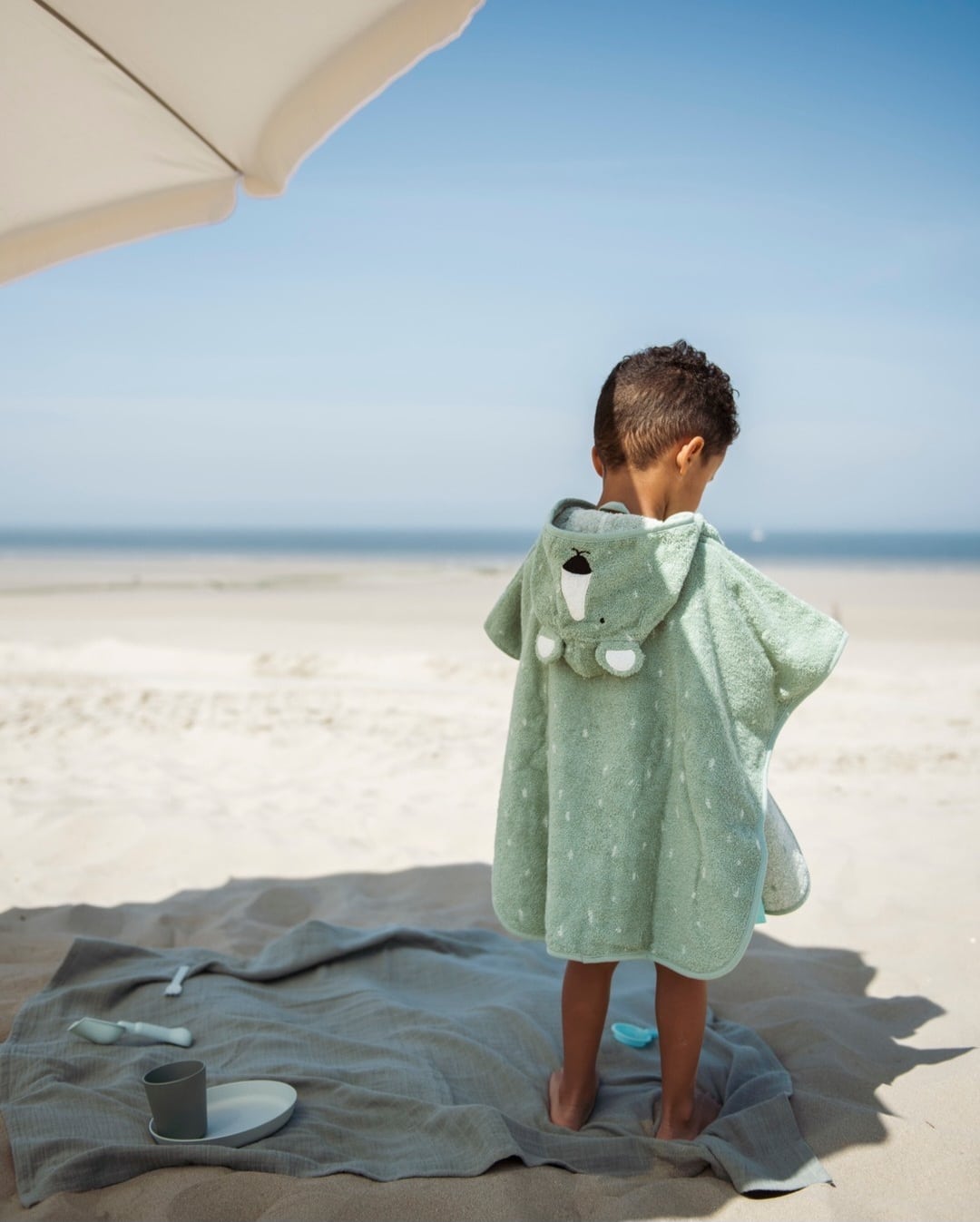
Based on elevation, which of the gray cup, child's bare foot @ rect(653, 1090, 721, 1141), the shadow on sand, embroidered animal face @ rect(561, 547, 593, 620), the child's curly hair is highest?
the child's curly hair

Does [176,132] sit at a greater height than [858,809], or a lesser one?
greater

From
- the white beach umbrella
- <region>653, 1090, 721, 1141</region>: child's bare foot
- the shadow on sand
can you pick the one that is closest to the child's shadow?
the shadow on sand

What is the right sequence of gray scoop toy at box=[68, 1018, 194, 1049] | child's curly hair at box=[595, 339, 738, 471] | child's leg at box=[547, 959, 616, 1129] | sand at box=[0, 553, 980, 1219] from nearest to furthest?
sand at box=[0, 553, 980, 1219], child's curly hair at box=[595, 339, 738, 471], child's leg at box=[547, 959, 616, 1129], gray scoop toy at box=[68, 1018, 194, 1049]

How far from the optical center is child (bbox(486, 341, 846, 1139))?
209 cm

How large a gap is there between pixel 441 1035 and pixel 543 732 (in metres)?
0.93

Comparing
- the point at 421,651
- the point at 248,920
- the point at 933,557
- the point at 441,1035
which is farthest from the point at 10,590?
the point at 933,557

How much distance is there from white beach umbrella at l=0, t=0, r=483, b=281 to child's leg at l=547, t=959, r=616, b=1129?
6.99 feet

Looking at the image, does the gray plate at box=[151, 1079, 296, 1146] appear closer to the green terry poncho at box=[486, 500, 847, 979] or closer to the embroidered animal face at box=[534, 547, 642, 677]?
the green terry poncho at box=[486, 500, 847, 979]

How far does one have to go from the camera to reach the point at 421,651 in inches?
390

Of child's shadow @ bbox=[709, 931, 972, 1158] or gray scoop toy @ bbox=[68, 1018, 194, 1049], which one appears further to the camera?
gray scoop toy @ bbox=[68, 1018, 194, 1049]

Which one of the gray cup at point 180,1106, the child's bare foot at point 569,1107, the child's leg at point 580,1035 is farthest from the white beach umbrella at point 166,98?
the child's bare foot at point 569,1107

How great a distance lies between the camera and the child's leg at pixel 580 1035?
90.1 inches

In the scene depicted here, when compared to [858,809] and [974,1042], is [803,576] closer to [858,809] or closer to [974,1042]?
[858,809]

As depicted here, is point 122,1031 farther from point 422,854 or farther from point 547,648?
point 422,854
